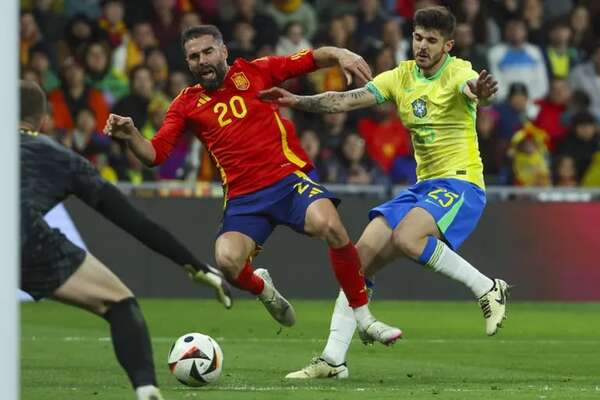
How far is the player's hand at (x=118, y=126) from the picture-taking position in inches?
351

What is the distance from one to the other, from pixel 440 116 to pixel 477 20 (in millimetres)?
9180

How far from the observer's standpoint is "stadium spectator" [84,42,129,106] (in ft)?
57.2

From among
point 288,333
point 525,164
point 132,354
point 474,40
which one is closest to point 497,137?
point 525,164

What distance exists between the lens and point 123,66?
17.9 metres

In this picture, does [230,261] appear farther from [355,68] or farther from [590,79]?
[590,79]

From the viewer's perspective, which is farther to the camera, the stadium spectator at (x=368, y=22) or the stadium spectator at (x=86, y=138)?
the stadium spectator at (x=368, y=22)

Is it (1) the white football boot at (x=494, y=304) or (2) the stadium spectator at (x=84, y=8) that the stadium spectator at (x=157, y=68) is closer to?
(2) the stadium spectator at (x=84, y=8)

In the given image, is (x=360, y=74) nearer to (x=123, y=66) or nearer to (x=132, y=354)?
(x=132, y=354)

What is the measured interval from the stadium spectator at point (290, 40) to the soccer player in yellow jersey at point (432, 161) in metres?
7.84

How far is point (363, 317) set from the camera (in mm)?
9469

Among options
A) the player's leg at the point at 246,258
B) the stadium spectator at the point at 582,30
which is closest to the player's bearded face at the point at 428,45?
the player's leg at the point at 246,258

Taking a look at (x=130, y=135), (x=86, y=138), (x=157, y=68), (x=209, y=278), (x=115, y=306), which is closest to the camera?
(x=209, y=278)

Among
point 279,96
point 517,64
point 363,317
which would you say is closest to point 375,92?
point 279,96

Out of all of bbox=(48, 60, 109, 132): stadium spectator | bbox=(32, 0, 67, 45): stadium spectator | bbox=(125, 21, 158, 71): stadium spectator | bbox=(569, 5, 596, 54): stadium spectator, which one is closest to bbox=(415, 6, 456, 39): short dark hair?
bbox=(48, 60, 109, 132): stadium spectator
